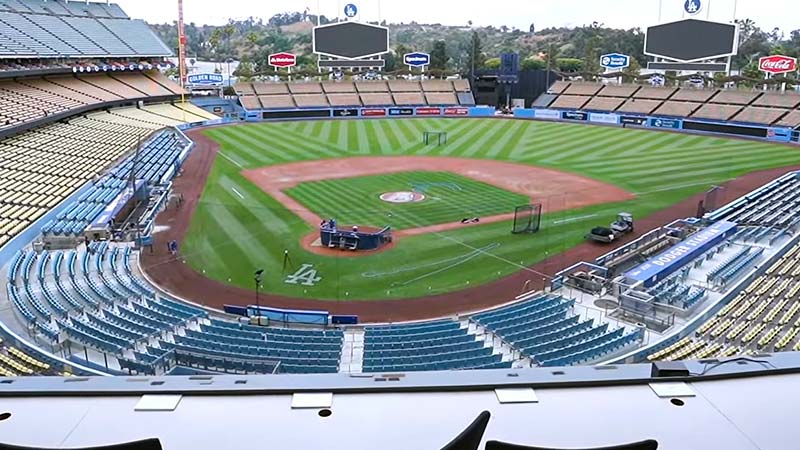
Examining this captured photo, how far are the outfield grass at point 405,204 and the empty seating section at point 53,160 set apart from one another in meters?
12.0

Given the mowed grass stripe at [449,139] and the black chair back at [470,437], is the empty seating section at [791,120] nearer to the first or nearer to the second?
the mowed grass stripe at [449,139]

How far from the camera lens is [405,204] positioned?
31.7m

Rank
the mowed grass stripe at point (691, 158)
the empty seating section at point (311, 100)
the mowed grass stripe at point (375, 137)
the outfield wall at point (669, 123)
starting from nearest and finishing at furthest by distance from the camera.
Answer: the mowed grass stripe at point (691, 158) < the mowed grass stripe at point (375, 137) < the outfield wall at point (669, 123) < the empty seating section at point (311, 100)

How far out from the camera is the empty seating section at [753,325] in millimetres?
15328

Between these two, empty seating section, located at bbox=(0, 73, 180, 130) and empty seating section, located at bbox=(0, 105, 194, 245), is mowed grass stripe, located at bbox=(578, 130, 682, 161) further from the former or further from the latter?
empty seating section, located at bbox=(0, 73, 180, 130)

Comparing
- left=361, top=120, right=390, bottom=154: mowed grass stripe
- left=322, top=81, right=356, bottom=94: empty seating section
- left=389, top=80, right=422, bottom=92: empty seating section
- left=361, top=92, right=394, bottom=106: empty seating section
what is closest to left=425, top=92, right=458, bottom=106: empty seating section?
left=389, top=80, right=422, bottom=92: empty seating section

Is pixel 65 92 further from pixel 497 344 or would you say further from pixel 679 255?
pixel 679 255

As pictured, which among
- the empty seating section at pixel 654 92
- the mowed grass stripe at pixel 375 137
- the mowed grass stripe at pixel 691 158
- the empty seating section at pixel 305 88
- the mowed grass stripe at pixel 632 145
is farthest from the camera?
the empty seating section at pixel 305 88

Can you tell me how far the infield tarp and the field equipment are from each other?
102 inches

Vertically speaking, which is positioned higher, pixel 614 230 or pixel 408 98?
pixel 408 98

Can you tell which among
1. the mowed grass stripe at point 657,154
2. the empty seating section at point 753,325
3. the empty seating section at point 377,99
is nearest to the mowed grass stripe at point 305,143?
the empty seating section at point 377,99

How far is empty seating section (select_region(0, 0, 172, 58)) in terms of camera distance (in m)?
53.6

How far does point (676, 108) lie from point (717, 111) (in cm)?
403

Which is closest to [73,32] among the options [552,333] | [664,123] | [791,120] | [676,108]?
A: [664,123]
